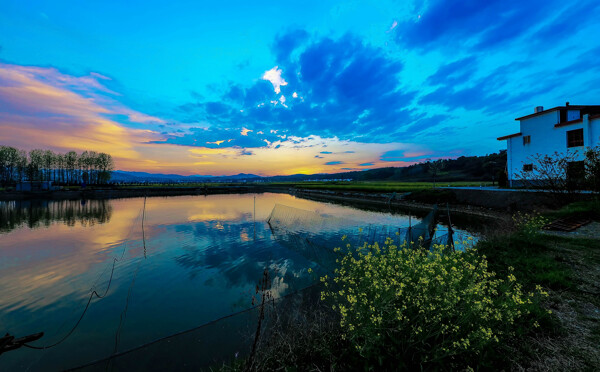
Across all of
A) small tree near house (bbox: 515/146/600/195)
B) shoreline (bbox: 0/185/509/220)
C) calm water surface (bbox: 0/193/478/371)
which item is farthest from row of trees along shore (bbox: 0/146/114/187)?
small tree near house (bbox: 515/146/600/195)

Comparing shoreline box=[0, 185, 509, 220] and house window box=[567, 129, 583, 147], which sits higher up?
house window box=[567, 129, 583, 147]

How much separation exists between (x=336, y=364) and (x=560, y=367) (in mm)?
3604

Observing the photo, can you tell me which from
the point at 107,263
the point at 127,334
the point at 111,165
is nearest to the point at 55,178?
the point at 111,165

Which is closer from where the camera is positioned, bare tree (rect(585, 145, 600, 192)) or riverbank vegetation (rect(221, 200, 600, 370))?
riverbank vegetation (rect(221, 200, 600, 370))

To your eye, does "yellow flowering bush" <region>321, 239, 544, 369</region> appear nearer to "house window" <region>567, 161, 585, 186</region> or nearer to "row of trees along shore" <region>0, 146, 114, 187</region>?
"house window" <region>567, 161, 585, 186</region>

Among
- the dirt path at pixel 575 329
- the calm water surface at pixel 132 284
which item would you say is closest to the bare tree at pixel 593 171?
the dirt path at pixel 575 329

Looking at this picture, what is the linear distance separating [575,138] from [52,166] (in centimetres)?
16089

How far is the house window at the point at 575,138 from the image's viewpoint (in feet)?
90.2

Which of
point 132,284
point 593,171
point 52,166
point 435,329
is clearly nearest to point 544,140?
point 593,171

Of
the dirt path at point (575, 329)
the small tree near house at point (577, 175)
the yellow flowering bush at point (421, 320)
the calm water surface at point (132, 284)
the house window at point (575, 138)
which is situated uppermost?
the house window at point (575, 138)

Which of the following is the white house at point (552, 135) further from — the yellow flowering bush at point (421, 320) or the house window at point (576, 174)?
the yellow flowering bush at point (421, 320)

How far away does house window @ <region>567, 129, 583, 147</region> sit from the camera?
27.5m

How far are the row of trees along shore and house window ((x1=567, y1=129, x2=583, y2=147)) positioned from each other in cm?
14277

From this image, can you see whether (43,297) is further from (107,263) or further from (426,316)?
(426,316)
